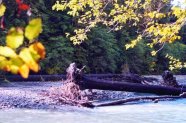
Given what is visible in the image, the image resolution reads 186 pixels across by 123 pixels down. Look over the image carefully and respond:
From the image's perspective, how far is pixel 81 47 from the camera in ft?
93.2

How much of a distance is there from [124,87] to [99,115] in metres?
3.82

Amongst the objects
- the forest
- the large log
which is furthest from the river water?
the forest

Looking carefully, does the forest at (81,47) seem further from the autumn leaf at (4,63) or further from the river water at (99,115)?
the autumn leaf at (4,63)

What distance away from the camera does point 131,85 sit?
43.6 feet

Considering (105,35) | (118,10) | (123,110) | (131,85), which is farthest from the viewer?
(105,35)

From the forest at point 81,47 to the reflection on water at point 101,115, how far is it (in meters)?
10.4

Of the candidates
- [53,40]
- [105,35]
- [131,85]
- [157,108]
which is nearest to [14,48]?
[157,108]

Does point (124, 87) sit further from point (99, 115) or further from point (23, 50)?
point (23, 50)

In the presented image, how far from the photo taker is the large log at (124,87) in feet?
39.3

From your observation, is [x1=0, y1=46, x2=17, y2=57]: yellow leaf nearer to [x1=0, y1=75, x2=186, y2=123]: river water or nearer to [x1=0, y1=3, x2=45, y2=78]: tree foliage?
[x1=0, y1=3, x2=45, y2=78]: tree foliage

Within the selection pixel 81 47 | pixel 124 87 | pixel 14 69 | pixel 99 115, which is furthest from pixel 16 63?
pixel 81 47

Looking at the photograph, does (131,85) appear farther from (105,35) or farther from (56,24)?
(105,35)

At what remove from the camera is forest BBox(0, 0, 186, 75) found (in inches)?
977

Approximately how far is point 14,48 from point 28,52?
0.10 ft
